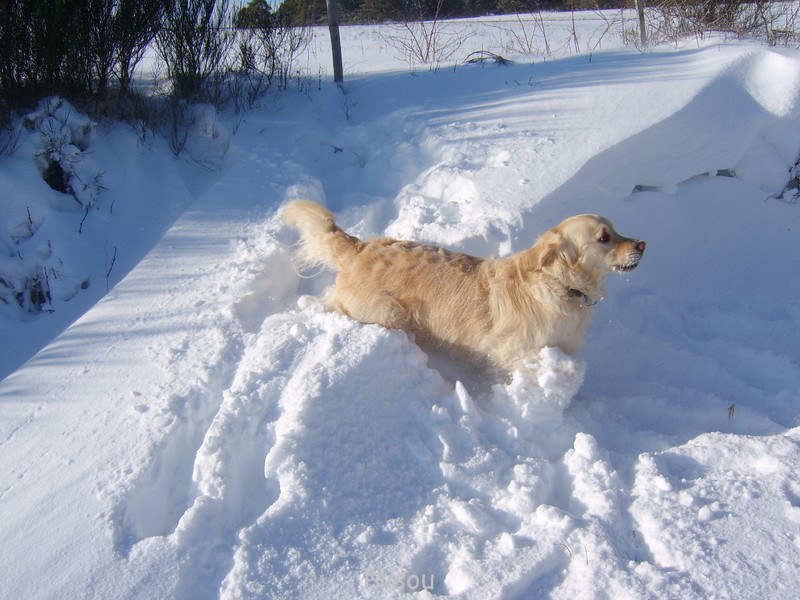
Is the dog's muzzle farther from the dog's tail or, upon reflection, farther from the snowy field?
the dog's tail

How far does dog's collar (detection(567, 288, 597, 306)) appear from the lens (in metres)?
3.62

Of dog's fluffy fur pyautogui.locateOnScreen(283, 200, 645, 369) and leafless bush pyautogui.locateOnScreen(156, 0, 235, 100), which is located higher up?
leafless bush pyautogui.locateOnScreen(156, 0, 235, 100)

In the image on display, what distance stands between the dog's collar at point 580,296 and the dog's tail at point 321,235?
1.40m

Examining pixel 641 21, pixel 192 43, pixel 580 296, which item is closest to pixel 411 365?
pixel 580 296

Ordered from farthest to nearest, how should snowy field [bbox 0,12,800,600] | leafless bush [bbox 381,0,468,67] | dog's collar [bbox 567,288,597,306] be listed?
leafless bush [bbox 381,0,468,67]
dog's collar [bbox 567,288,597,306]
snowy field [bbox 0,12,800,600]

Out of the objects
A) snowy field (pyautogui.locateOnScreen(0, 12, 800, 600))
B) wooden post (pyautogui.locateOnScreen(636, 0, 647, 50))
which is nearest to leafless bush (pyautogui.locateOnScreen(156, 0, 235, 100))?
snowy field (pyautogui.locateOnScreen(0, 12, 800, 600))

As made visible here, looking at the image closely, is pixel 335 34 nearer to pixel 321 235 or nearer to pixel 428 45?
pixel 428 45

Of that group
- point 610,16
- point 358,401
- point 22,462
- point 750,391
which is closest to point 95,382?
point 22,462

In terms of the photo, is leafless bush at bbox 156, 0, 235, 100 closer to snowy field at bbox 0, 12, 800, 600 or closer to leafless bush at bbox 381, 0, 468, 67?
snowy field at bbox 0, 12, 800, 600

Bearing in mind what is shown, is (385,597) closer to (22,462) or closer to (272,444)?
(272,444)

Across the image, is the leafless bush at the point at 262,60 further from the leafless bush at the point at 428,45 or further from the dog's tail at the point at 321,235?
the dog's tail at the point at 321,235

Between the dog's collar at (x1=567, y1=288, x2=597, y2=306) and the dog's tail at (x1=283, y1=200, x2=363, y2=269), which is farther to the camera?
the dog's tail at (x1=283, y1=200, x2=363, y2=269)

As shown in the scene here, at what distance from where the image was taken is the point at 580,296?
144 inches

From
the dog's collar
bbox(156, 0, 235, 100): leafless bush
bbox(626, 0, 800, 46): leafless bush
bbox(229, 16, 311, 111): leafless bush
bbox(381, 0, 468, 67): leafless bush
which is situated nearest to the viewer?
the dog's collar
